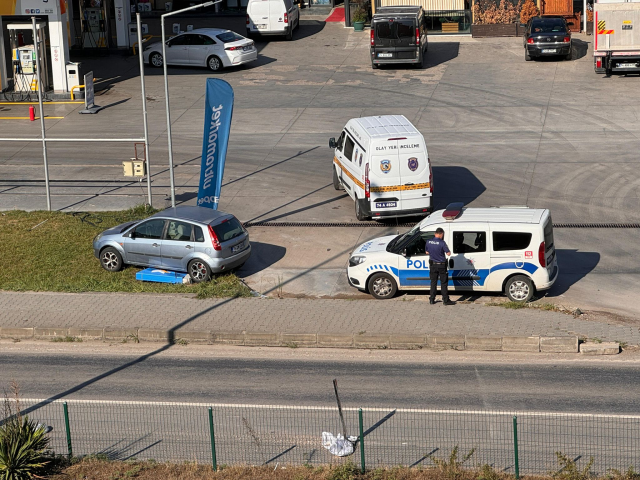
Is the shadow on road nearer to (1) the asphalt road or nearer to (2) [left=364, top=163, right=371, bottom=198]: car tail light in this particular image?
(1) the asphalt road

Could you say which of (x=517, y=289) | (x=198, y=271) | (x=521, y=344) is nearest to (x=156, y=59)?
(x=198, y=271)

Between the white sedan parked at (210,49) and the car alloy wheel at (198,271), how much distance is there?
70.5 feet

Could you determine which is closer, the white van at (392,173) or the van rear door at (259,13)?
the white van at (392,173)

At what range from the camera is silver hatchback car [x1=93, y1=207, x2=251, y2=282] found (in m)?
19.8

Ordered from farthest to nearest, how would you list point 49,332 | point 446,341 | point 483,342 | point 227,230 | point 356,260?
point 227,230 → point 356,260 → point 49,332 → point 446,341 → point 483,342

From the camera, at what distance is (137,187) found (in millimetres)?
26719

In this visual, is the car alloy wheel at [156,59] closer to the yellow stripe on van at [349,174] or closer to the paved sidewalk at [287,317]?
the yellow stripe on van at [349,174]

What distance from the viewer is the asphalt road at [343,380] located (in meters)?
14.2

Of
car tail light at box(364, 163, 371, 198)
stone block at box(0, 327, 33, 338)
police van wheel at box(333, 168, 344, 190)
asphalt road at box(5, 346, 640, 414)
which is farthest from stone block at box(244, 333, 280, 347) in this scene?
police van wheel at box(333, 168, 344, 190)

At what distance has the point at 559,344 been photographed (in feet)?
53.3

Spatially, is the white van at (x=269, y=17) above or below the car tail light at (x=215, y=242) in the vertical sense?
above

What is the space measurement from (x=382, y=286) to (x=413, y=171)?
177 inches

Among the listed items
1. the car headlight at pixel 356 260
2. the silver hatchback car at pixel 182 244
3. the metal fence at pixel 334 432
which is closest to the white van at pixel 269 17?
the silver hatchback car at pixel 182 244

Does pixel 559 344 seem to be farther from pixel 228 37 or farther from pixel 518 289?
pixel 228 37
